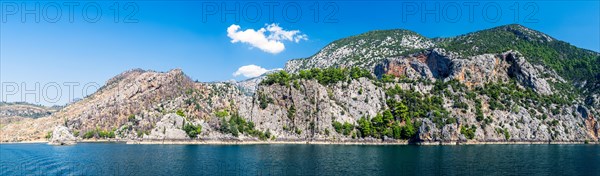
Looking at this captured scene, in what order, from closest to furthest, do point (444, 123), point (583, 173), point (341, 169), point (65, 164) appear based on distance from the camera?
point (583, 173), point (341, 169), point (65, 164), point (444, 123)

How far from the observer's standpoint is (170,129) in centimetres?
18162

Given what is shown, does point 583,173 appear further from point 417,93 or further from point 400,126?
point 417,93

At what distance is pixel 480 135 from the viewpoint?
17688cm

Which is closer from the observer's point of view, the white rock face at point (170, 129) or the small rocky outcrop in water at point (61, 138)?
the white rock face at point (170, 129)

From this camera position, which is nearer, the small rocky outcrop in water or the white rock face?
the white rock face

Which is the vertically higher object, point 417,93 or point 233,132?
point 417,93

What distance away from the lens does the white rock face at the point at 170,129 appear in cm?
18038

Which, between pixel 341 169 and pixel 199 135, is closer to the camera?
pixel 341 169

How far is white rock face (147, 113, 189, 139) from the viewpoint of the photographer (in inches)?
7101

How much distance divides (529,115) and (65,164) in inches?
7771

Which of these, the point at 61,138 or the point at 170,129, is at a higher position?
the point at 170,129

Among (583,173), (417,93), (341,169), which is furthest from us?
(417,93)

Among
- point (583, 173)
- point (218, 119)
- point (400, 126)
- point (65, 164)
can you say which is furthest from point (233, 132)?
point (583, 173)

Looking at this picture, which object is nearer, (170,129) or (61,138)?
(170,129)
